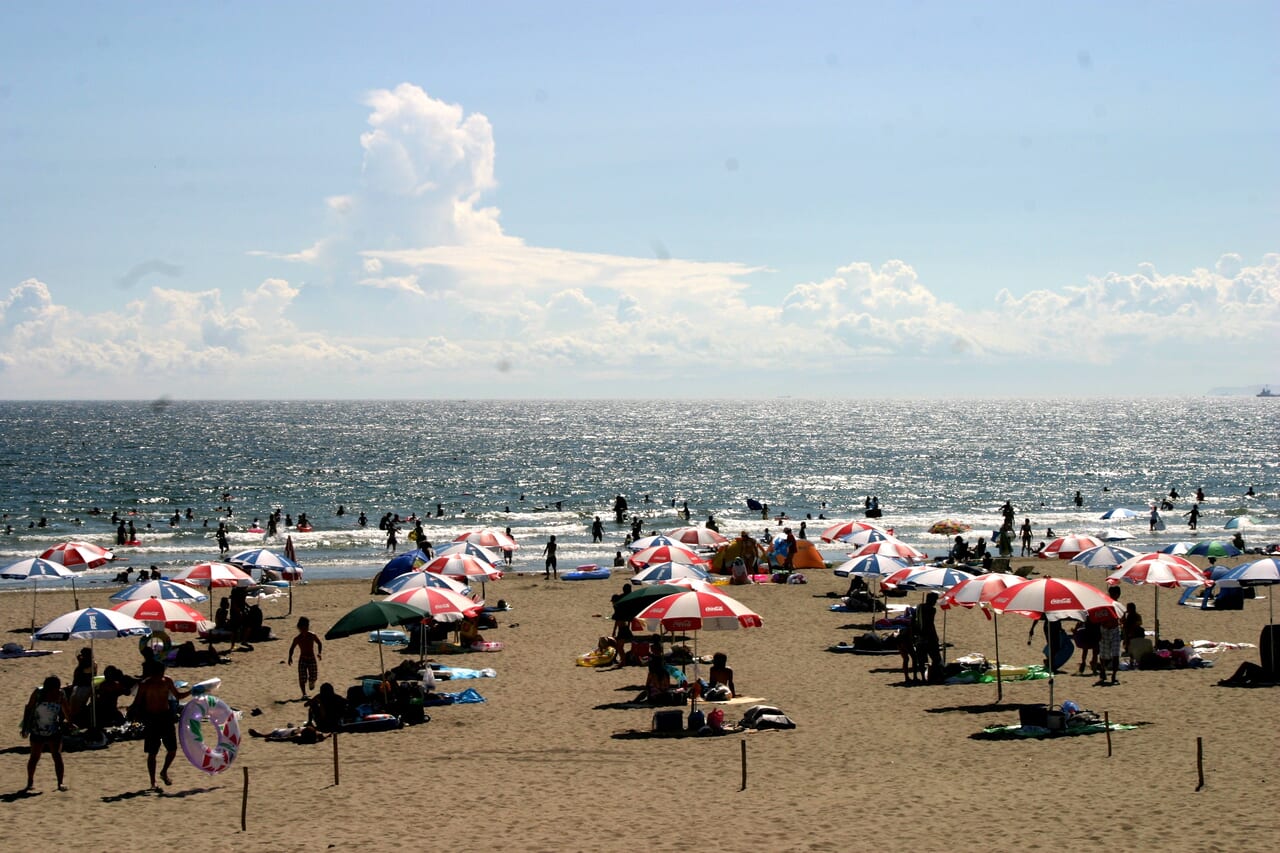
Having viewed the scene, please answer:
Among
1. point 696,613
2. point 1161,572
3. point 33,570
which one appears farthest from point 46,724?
point 1161,572

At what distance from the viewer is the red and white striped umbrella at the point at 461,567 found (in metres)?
22.6

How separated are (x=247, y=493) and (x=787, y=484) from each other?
1652 inches

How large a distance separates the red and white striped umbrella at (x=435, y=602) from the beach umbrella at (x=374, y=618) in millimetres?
299

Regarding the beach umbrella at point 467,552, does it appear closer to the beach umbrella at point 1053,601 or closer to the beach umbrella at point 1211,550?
the beach umbrella at point 1053,601

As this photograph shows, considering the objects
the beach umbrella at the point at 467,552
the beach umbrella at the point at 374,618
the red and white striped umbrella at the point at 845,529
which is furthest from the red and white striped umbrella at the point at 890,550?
the beach umbrella at the point at 374,618

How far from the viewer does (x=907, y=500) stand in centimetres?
7894

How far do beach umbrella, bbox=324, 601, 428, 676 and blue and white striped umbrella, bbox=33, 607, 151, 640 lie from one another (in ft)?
8.38

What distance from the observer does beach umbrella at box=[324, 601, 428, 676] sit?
15.5 meters

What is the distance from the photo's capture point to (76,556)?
24.1 meters

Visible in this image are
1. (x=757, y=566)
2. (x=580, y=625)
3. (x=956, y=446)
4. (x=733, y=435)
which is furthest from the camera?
(x=733, y=435)

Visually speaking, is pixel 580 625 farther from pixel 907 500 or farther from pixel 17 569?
pixel 907 500

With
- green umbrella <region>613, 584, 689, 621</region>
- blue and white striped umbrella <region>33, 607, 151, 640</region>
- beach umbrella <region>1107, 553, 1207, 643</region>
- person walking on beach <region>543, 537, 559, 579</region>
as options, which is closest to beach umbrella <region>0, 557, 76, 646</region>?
blue and white striped umbrella <region>33, 607, 151, 640</region>

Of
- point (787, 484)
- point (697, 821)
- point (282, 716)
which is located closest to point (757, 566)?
point (282, 716)

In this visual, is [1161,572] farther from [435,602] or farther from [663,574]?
[435,602]
